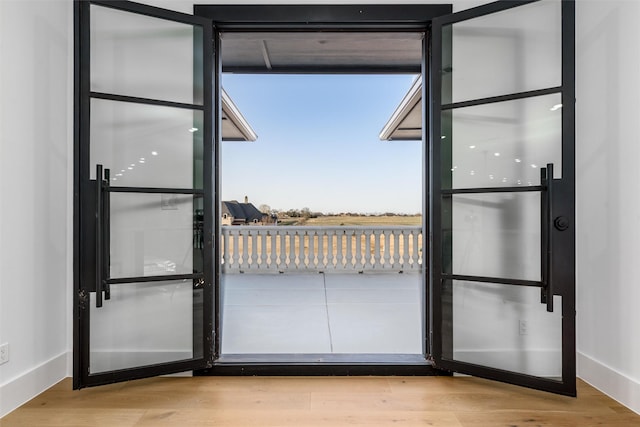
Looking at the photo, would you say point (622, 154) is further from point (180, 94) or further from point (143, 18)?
point (143, 18)

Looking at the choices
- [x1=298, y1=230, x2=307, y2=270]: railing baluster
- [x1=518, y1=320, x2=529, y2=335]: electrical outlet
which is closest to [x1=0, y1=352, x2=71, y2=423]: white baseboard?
[x1=518, y1=320, x2=529, y2=335]: electrical outlet

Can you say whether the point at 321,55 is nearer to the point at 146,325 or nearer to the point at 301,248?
the point at 146,325

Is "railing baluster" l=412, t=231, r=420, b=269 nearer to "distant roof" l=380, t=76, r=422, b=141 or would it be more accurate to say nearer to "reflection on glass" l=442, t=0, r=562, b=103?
"distant roof" l=380, t=76, r=422, b=141

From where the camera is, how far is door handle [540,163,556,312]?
204 centimetres

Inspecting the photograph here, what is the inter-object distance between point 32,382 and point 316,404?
1549 millimetres

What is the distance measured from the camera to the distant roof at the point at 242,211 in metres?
6.64

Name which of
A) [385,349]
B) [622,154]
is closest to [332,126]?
[385,349]

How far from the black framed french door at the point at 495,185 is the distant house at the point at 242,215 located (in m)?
4.75

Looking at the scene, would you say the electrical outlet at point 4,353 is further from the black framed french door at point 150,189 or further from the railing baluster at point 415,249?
the railing baluster at point 415,249

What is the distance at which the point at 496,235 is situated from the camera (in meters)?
2.35

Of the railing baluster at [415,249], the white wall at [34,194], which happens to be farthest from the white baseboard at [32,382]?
the railing baluster at [415,249]

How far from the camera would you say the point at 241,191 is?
7.05 meters

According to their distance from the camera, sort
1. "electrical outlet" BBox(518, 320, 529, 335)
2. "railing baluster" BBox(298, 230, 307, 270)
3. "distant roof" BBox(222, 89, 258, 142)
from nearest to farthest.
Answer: "electrical outlet" BBox(518, 320, 529, 335), "distant roof" BBox(222, 89, 258, 142), "railing baluster" BBox(298, 230, 307, 270)

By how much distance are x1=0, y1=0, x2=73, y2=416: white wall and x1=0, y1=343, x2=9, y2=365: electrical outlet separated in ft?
0.08
